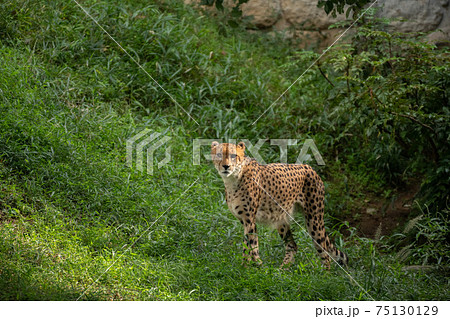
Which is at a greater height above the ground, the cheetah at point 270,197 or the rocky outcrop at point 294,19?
the rocky outcrop at point 294,19

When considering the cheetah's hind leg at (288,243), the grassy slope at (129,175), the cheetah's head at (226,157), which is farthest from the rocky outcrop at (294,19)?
the cheetah's head at (226,157)

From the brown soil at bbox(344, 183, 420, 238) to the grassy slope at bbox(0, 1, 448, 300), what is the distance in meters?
0.68

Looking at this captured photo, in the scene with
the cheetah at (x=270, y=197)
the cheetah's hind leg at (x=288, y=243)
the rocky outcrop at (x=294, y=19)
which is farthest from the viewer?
the rocky outcrop at (x=294, y=19)

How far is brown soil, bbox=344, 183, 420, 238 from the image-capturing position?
7.29m

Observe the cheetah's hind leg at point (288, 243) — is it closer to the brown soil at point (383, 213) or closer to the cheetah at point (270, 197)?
the cheetah at point (270, 197)

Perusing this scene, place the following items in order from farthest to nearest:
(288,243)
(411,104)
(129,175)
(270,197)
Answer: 1. (411,104)
2. (129,175)
3. (288,243)
4. (270,197)

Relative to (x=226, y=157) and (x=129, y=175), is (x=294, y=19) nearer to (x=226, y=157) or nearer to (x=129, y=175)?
(x=129, y=175)

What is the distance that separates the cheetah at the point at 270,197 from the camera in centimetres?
510

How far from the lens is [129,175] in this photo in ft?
21.7

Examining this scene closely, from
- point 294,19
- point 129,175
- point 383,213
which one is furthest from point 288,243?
point 294,19

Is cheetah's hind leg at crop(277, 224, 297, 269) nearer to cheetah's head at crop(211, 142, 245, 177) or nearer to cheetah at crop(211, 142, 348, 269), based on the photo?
cheetah at crop(211, 142, 348, 269)

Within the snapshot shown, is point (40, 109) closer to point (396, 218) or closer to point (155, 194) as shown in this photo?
point (155, 194)

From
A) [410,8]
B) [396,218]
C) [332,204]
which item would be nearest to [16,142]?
[332,204]

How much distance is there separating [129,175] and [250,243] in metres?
2.11
